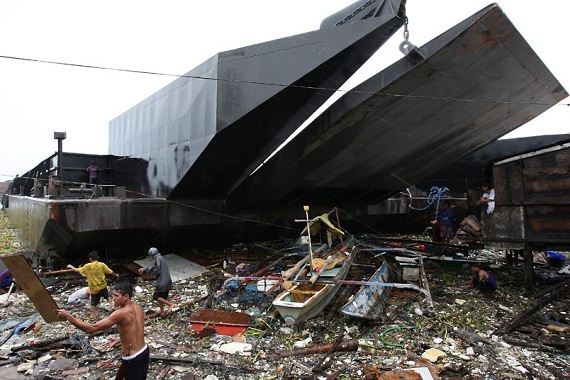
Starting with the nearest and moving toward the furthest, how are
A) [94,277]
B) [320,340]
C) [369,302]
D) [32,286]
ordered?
1. [32,286]
2. [320,340]
3. [369,302]
4. [94,277]

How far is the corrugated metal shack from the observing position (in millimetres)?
6945

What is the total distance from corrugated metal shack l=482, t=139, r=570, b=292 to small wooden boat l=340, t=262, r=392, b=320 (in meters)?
3.12

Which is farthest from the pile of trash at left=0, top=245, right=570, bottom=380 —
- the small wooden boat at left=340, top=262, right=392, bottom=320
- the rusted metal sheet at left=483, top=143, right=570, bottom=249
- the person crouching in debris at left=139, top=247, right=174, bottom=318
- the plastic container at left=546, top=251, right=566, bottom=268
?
the plastic container at left=546, top=251, right=566, bottom=268

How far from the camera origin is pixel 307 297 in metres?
6.13

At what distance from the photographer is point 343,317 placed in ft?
19.6

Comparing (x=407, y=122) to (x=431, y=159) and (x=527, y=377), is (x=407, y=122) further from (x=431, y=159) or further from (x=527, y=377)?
(x=527, y=377)

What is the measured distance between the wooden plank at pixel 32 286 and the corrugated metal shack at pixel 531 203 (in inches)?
338

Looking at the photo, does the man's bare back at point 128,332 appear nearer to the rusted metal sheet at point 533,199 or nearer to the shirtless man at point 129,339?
the shirtless man at point 129,339

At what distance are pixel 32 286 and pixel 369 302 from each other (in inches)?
200

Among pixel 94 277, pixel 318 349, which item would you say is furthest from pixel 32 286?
pixel 318 349

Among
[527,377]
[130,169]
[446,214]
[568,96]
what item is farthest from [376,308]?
[130,169]

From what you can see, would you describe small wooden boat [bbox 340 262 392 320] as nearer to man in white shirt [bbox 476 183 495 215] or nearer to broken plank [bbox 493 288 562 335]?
broken plank [bbox 493 288 562 335]

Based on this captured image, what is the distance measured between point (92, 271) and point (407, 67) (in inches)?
295

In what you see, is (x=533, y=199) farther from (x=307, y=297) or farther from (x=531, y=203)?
(x=307, y=297)
